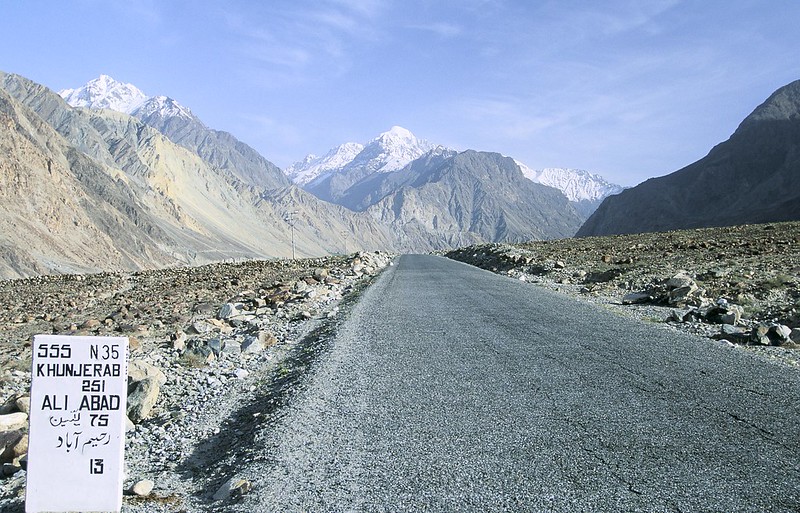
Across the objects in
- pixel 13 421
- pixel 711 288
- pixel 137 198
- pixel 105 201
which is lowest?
pixel 13 421

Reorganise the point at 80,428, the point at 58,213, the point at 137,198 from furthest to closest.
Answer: the point at 137,198 < the point at 58,213 < the point at 80,428

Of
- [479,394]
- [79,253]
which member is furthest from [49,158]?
[479,394]

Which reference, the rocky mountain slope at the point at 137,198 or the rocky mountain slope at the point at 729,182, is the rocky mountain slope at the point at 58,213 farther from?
the rocky mountain slope at the point at 729,182

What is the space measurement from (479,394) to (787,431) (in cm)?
288

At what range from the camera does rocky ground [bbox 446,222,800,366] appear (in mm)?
9602

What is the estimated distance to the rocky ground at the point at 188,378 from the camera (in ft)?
15.8

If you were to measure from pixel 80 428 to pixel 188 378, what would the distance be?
14.6 ft

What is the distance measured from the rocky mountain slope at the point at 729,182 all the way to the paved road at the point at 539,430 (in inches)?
4951

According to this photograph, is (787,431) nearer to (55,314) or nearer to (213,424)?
(213,424)

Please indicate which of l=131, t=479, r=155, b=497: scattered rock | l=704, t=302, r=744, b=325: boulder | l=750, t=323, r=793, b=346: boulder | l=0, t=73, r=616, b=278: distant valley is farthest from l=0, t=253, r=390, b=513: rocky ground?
l=0, t=73, r=616, b=278: distant valley

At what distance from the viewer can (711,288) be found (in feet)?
52.0

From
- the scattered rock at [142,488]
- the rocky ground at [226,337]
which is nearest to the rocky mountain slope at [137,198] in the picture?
the rocky ground at [226,337]

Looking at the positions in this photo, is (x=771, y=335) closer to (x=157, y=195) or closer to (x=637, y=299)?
(x=637, y=299)

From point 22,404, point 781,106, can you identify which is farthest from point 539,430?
point 781,106
